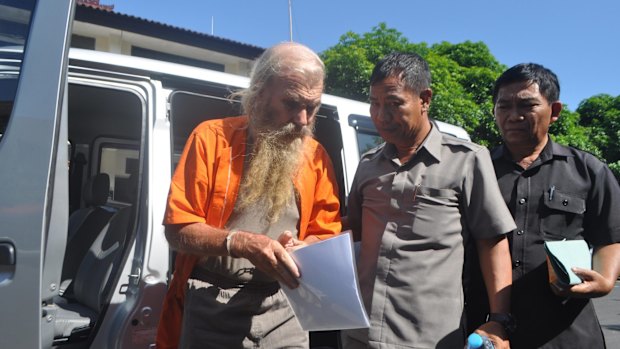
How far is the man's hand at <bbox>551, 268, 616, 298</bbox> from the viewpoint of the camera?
162 centimetres

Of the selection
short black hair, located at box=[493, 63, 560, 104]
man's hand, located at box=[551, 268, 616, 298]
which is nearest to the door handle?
man's hand, located at box=[551, 268, 616, 298]

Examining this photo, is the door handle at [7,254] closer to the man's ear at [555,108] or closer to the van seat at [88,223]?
the man's ear at [555,108]

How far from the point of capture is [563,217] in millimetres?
1824

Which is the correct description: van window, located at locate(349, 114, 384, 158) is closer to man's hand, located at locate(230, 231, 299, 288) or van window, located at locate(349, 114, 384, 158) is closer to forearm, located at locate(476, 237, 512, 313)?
forearm, located at locate(476, 237, 512, 313)

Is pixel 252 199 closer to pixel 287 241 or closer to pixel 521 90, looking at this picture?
pixel 287 241

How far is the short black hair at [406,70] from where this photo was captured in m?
1.76

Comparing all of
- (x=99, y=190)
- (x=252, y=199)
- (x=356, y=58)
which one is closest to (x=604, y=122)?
(x=356, y=58)

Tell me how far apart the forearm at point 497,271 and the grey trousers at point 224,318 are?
790 millimetres

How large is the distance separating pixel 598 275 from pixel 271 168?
3.79 ft

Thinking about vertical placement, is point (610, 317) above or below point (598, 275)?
below

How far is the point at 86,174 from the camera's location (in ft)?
13.7

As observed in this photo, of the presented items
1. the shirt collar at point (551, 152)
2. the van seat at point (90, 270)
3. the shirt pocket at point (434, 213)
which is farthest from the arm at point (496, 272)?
the van seat at point (90, 270)

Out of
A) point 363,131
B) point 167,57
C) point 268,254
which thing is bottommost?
point 268,254

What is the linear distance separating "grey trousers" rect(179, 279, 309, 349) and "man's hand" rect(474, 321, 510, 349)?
75 centimetres
